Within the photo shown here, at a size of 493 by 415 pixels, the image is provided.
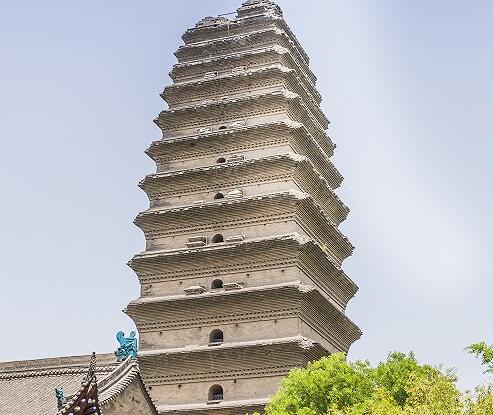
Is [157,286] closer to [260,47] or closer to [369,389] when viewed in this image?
[369,389]

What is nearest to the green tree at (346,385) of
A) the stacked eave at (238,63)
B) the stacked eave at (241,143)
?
the stacked eave at (241,143)

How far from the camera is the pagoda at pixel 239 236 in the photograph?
85.8ft

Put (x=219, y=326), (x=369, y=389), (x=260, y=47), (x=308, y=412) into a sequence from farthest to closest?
1. (x=260, y=47)
2. (x=219, y=326)
3. (x=369, y=389)
4. (x=308, y=412)

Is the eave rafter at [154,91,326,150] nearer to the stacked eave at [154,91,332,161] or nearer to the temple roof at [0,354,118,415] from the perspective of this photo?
the stacked eave at [154,91,332,161]

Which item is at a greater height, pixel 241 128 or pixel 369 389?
pixel 241 128

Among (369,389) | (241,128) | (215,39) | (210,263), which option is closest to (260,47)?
(215,39)

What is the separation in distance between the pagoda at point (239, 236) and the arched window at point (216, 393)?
0.17ft

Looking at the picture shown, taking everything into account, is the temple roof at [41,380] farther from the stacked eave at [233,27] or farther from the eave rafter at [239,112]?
the stacked eave at [233,27]

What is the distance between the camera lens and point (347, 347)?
100 feet

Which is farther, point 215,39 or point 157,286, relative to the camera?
point 215,39

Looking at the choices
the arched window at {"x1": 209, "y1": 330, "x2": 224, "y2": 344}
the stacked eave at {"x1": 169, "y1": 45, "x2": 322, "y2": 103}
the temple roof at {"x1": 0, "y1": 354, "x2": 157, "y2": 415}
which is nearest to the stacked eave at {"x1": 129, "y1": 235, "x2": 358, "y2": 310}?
the arched window at {"x1": 209, "y1": 330, "x2": 224, "y2": 344}

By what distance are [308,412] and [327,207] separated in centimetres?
1376

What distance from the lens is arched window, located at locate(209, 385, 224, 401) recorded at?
85.5 ft

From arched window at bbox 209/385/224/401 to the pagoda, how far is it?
0.05 meters
